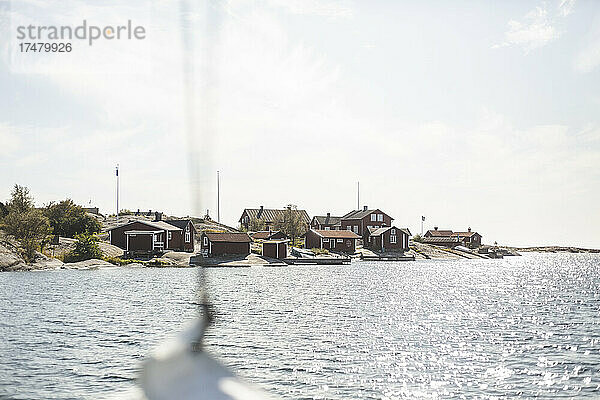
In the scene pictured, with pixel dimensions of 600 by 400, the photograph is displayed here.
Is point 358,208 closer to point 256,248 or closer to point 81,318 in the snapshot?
point 256,248

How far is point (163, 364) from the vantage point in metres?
5.63

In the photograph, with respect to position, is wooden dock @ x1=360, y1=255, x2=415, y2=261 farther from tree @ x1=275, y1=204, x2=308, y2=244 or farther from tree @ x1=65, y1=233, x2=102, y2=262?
tree @ x1=65, y1=233, x2=102, y2=262

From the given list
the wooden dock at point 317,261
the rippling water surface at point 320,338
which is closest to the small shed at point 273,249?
the wooden dock at point 317,261

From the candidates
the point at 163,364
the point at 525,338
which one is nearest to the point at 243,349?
the point at 525,338

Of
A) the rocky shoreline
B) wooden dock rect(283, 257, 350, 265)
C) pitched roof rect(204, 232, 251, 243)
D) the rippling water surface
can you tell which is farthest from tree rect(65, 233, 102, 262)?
wooden dock rect(283, 257, 350, 265)

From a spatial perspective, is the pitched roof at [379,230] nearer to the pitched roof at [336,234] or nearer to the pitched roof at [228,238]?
the pitched roof at [336,234]

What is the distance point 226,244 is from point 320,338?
2038 inches

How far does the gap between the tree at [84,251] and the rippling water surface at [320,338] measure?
17.1m

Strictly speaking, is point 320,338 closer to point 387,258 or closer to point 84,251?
point 84,251

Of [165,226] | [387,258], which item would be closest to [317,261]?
[387,258]

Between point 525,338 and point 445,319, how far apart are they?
254 inches

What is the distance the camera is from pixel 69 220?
78188mm

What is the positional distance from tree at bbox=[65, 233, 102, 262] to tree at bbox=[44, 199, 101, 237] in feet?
30.6

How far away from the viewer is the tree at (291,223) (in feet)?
341
